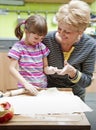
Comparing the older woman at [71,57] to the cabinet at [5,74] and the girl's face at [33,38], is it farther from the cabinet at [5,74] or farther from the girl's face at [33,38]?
the cabinet at [5,74]

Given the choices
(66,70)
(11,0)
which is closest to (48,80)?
(66,70)

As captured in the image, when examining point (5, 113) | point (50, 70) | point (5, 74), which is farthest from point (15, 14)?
point (5, 113)

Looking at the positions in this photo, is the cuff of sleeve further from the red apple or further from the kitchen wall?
the kitchen wall

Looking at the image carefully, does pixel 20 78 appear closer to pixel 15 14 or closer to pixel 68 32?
pixel 68 32

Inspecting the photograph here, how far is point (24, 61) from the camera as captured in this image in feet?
3.94

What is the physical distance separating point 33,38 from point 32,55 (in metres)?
0.09

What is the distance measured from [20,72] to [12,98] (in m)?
0.30

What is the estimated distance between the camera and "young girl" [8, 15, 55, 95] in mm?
1182

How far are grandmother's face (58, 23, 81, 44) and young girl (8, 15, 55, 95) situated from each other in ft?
0.35

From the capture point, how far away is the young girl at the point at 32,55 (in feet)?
3.88

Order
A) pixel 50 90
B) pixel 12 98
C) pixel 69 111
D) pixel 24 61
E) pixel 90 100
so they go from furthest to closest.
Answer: pixel 90 100, pixel 24 61, pixel 50 90, pixel 12 98, pixel 69 111

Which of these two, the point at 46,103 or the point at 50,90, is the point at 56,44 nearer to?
the point at 50,90

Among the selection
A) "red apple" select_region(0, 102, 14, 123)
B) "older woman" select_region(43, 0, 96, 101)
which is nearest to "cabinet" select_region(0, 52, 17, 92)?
"older woman" select_region(43, 0, 96, 101)

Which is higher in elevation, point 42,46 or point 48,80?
point 42,46
